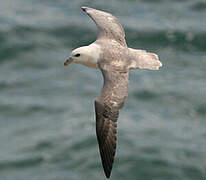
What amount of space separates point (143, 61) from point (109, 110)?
1.21m

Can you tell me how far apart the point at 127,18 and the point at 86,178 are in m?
6.80

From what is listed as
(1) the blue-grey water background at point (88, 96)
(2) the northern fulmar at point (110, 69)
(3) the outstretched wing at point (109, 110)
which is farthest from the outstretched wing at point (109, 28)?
(1) the blue-grey water background at point (88, 96)

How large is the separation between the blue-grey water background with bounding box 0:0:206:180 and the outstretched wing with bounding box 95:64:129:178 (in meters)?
7.23

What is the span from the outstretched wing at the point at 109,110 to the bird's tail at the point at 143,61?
46cm

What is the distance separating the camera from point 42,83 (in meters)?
18.7

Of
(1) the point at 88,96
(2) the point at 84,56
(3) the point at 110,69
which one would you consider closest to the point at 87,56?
(2) the point at 84,56

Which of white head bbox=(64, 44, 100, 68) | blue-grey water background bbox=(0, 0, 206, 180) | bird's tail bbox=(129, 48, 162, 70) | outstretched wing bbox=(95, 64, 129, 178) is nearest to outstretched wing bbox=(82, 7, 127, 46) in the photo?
bird's tail bbox=(129, 48, 162, 70)

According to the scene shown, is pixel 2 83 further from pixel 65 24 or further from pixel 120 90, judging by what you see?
pixel 120 90

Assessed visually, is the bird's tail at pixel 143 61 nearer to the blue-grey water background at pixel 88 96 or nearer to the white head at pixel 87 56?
the white head at pixel 87 56

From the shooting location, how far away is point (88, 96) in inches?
714

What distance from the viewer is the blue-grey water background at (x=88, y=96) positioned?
16.1 metres

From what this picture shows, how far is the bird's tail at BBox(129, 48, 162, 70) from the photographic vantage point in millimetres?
8969

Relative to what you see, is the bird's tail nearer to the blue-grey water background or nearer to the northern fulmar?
the northern fulmar

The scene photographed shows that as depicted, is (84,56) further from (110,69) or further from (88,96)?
(88,96)
